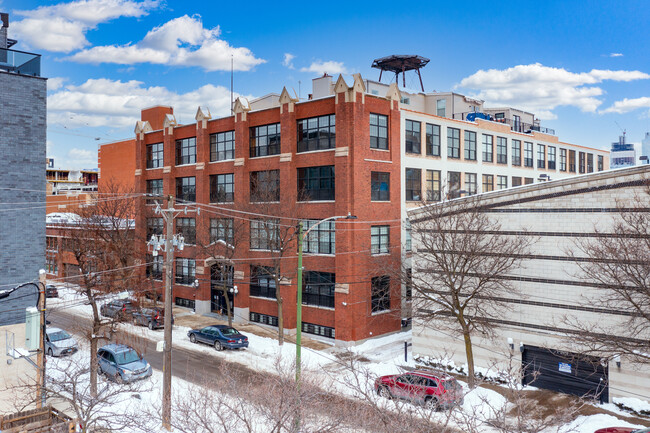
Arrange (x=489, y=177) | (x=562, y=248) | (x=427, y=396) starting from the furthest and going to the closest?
1. (x=489, y=177)
2. (x=562, y=248)
3. (x=427, y=396)

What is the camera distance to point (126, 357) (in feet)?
94.7

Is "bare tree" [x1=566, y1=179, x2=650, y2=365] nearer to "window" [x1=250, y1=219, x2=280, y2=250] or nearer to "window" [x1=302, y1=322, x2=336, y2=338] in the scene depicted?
"window" [x1=302, y1=322, x2=336, y2=338]

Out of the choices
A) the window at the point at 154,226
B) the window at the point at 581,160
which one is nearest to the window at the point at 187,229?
the window at the point at 154,226

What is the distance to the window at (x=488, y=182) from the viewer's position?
48.0 m

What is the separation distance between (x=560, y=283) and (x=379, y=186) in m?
14.5

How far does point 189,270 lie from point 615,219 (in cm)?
3606

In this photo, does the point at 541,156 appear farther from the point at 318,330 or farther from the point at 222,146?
the point at 222,146

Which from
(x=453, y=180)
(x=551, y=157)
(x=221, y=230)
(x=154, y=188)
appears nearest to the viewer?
(x=453, y=180)

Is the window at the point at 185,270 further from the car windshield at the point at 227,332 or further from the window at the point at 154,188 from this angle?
the car windshield at the point at 227,332

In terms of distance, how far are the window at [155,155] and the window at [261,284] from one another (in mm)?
18522

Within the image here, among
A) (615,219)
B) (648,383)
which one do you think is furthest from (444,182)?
(648,383)

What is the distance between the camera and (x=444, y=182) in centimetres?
4303

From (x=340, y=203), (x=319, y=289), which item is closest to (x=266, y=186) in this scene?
(x=340, y=203)

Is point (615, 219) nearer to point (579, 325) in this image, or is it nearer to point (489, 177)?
point (579, 325)
